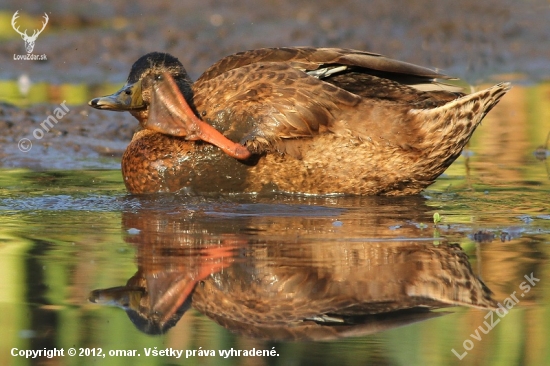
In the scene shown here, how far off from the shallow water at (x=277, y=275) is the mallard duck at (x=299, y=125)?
0.52 ft

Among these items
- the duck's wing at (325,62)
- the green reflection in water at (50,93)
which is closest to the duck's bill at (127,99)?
the duck's wing at (325,62)

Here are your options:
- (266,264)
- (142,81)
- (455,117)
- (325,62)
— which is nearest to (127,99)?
(142,81)

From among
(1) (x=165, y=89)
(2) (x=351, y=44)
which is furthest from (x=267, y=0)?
(1) (x=165, y=89)

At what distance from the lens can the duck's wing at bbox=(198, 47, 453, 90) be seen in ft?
20.2

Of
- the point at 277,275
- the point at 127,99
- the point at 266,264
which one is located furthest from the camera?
the point at 127,99

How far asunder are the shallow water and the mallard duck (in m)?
0.16

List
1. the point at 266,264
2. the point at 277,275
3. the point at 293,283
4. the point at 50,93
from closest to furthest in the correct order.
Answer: the point at 293,283, the point at 277,275, the point at 266,264, the point at 50,93

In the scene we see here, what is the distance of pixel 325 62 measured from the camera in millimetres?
6145

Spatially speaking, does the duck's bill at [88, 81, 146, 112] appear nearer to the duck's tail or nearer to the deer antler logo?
the duck's tail

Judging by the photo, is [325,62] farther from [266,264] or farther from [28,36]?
[28,36]

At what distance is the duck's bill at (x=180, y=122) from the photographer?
19.9 ft

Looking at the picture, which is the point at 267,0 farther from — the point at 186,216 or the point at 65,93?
the point at 186,216

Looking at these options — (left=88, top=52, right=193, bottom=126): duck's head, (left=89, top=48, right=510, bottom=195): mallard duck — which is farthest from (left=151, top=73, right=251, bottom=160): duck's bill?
(left=88, top=52, right=193, bottom=126): duck's head

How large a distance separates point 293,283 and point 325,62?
2.19 meters
